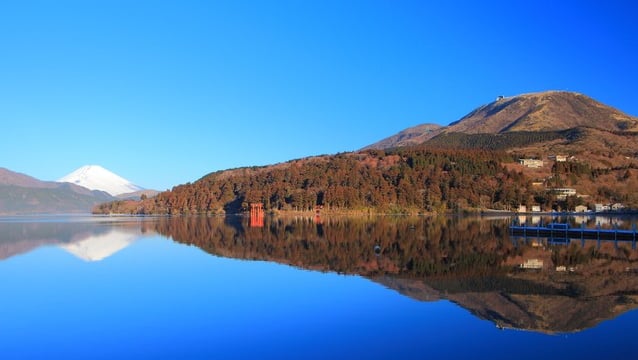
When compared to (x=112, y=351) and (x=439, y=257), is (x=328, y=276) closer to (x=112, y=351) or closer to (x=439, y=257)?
(x=439, y=257)

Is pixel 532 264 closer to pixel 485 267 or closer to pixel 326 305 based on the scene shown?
pixel 485 267

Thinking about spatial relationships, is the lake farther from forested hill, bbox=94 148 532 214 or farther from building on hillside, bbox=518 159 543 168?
building on hillside, bbox=518 159 543 168

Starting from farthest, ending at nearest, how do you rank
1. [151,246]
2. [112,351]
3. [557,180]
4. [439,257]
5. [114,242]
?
[557,180] → [114,242] → [151,246] → [439,257] → [112,351]

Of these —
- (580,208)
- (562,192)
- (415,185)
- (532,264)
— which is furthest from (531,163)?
(532,264)

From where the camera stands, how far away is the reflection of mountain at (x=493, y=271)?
19312mm

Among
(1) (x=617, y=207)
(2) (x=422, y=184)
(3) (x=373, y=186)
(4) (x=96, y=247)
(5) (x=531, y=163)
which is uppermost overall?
(5) (x=531, y=163)

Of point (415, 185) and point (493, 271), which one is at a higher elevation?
point (415, 185)

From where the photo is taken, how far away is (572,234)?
51188 millimetres

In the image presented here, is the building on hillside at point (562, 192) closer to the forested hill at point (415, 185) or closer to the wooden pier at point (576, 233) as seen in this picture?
the forested hill at point (415, 185)

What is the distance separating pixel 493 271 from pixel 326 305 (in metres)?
11.6

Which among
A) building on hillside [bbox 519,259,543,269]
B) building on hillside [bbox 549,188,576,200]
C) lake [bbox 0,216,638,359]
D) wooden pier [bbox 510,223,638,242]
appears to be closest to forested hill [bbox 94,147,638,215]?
building on hillside [bbox 549,188,576,200]

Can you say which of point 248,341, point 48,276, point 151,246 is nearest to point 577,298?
point 248,341

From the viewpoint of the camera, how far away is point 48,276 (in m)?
29.2

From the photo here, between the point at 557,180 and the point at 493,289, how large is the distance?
134 metres
